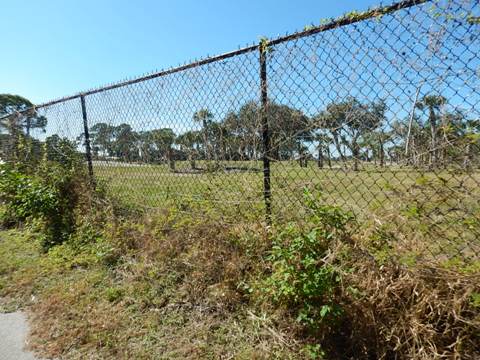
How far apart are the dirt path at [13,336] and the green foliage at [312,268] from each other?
1.82 meters

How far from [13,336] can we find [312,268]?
237 centimetres

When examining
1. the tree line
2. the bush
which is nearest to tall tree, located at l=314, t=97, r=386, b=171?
the tree line

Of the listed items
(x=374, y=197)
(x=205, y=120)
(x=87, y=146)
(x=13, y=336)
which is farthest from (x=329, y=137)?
(x=87, y=146)

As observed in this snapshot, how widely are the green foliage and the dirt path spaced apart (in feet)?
5.96

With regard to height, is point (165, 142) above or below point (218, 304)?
above

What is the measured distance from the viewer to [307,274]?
6.67 ft

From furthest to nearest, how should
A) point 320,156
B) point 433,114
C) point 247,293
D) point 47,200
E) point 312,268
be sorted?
point 47,200 < point 247,293 < point 320,156 < point 312,268 < point 433,114

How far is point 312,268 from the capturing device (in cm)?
205

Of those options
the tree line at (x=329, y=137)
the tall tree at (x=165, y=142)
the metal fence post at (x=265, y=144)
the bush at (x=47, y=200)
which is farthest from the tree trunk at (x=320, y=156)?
the bush at (x=47, y=200)

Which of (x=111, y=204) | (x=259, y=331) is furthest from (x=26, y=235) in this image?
(x=259, y=331)

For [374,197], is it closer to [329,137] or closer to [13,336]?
[329,137]

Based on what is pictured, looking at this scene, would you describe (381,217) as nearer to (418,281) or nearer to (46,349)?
(418,281)

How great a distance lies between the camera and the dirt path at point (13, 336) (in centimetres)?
218

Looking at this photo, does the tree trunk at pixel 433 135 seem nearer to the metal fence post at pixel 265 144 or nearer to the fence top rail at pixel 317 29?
the fence top rail at pixel 317 29
